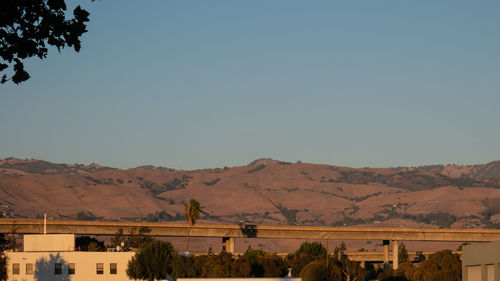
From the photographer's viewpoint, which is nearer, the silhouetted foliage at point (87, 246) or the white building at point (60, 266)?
the white building at point (60, 266)

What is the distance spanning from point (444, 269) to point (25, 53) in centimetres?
13904

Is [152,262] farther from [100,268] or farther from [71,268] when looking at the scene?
[71,268]

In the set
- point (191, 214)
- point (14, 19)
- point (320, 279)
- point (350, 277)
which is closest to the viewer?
point (14, 19)

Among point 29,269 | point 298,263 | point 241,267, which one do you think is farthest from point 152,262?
point 298,263

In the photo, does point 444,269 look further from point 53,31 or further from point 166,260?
point 53,31

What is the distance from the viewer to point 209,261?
Result: 487 feet

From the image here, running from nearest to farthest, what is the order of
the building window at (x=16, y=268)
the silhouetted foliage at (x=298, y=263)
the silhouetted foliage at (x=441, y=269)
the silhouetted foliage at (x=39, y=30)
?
1. the silhouetted foliage at (x=39, y=30)
2. the building window at (x=16, y=268)
3. the silhouetted foliage at (x=441, y=269)
4. the silhouetted foliage at (x=298, y=263)

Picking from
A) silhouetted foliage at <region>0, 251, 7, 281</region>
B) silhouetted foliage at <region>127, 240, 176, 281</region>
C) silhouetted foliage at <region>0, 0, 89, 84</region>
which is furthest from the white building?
silhouetted foliage at <region>0, 0, 89, 84</region>

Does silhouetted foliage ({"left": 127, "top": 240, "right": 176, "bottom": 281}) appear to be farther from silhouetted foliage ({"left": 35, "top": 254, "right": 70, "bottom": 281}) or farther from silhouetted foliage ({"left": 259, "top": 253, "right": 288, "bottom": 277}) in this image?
silhouetted foliage ({"left": 259, "top": 253, "right": 288, "bottom": 277})

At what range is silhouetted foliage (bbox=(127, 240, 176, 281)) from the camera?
129375 millimetres

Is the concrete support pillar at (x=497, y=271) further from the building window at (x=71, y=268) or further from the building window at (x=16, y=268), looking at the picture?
the building window at (x=16, y=268)

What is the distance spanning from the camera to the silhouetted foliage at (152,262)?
12938 cm

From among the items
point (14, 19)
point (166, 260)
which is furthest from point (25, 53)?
point (166, 260)

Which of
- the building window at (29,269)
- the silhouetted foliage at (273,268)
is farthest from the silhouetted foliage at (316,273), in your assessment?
the building window at (29,269)
